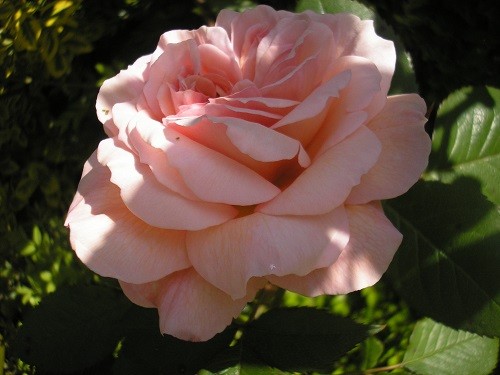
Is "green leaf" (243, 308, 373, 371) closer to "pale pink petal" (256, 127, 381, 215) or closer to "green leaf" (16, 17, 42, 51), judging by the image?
"pale pink petal" (256, 127, 381, 215)

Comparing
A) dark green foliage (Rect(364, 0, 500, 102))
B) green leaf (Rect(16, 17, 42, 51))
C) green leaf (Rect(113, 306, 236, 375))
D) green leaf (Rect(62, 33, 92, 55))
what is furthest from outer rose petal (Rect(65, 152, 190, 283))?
dark green foliage (Rect(364, 0, 500, 102))

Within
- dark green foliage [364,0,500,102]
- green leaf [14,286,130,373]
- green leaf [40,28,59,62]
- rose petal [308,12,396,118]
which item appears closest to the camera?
rose petal [308,12,396,118]

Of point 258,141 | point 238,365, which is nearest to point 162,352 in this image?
point 238,365

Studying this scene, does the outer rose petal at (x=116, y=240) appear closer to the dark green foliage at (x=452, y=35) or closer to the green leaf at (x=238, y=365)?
the green leaf at (x=238, y=365)

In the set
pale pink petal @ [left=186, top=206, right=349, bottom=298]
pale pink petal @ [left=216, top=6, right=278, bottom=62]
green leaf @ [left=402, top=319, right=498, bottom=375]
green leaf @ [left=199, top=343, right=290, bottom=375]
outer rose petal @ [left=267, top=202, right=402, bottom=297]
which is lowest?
green leaf @ [left=402, top=319, right=498, bottom=375]

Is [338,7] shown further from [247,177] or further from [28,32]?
[28,32]

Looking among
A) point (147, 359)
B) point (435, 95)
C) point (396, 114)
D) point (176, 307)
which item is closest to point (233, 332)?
point (147, 359)

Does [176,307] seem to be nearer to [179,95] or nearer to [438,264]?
[179,95]

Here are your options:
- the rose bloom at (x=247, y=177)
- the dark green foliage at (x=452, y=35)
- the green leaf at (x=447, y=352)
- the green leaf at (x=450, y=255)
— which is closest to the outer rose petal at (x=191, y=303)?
the rose bloom at (x=247, y=177)
